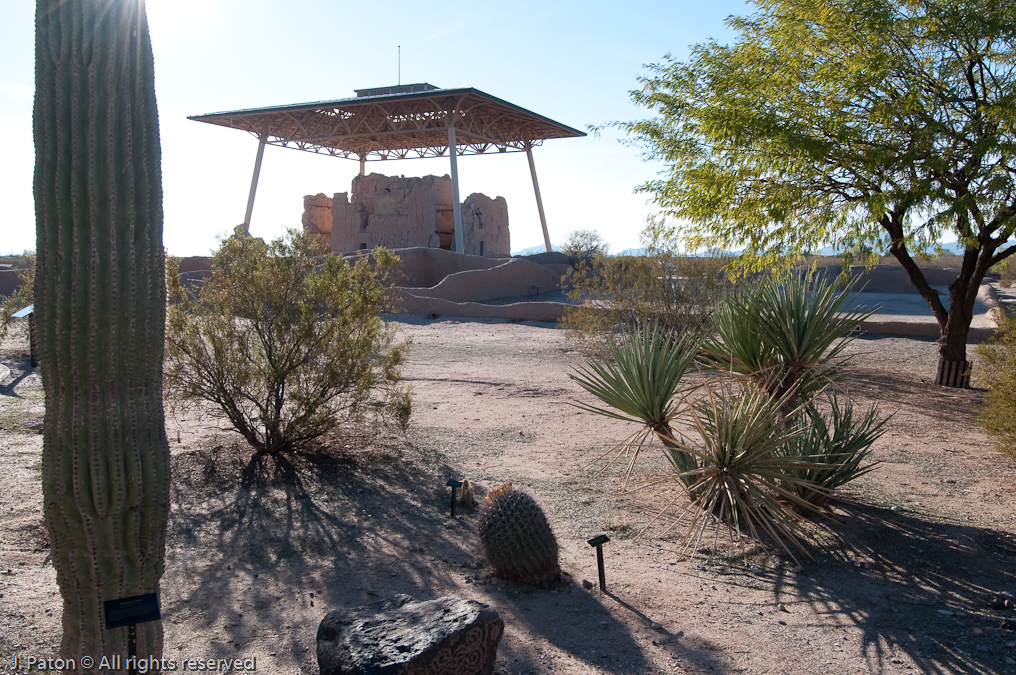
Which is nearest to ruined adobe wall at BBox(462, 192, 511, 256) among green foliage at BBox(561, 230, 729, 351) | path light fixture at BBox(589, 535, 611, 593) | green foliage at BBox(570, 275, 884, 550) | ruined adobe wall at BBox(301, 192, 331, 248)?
ruined adobe wall at BBox(301, 192, 331, 248)

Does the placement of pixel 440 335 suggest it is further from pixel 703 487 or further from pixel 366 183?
pixel 366 183

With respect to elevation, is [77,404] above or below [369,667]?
above

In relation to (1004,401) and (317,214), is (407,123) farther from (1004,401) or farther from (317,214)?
(1004,401)

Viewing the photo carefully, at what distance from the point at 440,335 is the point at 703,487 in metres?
10.3

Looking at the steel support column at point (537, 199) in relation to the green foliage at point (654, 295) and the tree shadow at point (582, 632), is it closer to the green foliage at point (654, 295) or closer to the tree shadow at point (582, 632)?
the green foliage at point (654, 295)

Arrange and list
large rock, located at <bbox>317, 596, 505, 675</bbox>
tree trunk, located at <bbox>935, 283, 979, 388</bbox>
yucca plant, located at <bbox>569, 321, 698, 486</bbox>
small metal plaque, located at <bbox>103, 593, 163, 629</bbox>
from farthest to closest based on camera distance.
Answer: tree trunk, located at <bbox>935, 283, 979, 388</bbox> < yucca plant, located at <bbox>569, 321, 698, 486</bbox> < large rock, located at <bbox>317, 596, 505, 675</bbox> < small metal plaque, located at <bbox>103, 593, 163, 629</bbox>

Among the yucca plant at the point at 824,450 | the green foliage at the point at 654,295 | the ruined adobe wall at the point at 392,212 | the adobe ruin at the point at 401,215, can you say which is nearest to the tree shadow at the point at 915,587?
the yucca plant at the point at 824,450

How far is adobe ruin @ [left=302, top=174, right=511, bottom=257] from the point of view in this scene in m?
26.7

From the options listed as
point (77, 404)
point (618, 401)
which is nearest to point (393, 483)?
point (618, 401)

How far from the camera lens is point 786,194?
9.16 meters

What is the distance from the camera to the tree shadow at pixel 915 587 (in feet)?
11.0

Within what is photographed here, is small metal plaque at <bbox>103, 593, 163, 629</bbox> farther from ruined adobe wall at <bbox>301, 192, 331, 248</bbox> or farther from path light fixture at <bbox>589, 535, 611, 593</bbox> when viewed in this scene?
ruined adobe wall at <bbox>301, 192, 331, 248</bbox>

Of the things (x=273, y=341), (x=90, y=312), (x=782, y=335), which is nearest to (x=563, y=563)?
(x=782, y=335)

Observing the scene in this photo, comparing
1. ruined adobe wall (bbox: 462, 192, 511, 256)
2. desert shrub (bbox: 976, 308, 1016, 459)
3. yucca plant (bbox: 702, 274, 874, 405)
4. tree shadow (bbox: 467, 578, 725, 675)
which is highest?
ruined adobe wall (bbox: 462, 192, 511, 256)
